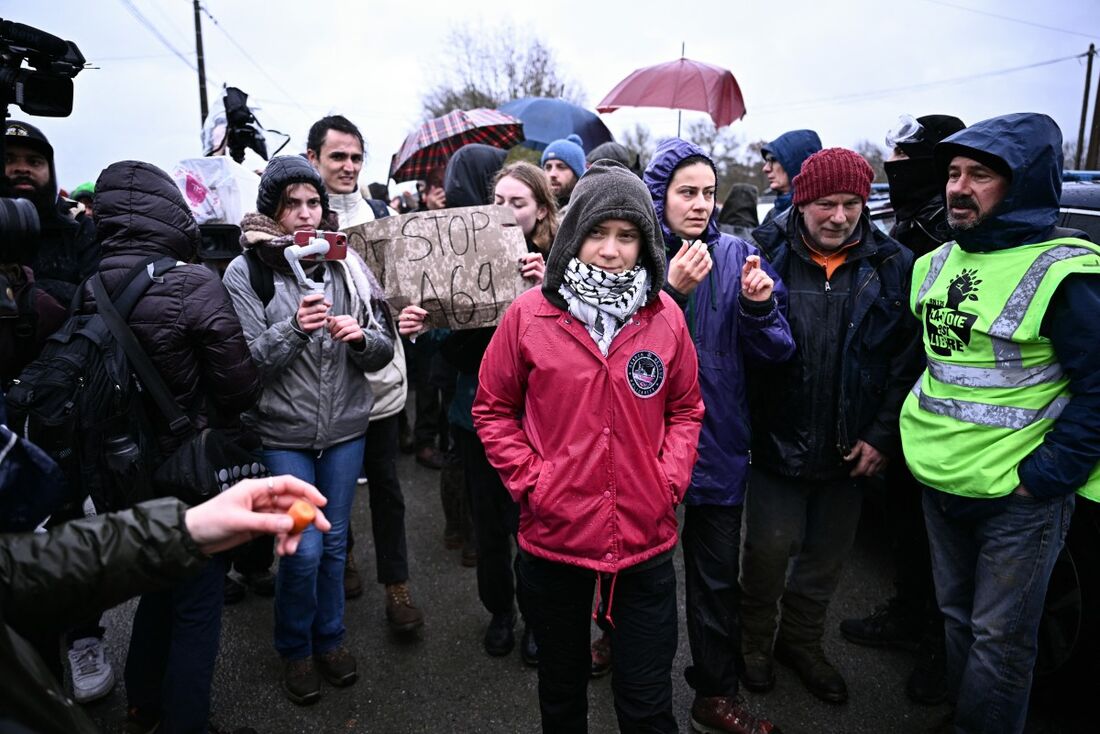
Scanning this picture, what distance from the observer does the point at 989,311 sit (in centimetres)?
218

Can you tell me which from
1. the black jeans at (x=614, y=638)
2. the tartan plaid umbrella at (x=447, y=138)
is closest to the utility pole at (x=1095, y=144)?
the tartan plaid umbrella at (x=447, y=138)

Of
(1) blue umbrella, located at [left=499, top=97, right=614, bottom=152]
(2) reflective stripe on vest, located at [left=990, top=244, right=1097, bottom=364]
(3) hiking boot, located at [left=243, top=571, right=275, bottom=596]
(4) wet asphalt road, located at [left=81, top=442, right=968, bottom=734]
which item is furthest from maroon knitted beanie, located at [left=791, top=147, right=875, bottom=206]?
(1) blue umbrella, located at [left=499, top=97, right=614, bottom=152]

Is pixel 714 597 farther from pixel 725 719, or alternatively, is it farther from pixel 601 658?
pixel 601 658

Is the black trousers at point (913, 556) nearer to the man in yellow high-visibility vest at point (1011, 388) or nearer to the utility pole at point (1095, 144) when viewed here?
the man in yellow high-visibility vest at point (1011, 388)

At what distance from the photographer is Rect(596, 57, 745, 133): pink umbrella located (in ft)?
23.3

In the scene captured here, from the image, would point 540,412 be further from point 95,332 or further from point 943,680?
point 943,680

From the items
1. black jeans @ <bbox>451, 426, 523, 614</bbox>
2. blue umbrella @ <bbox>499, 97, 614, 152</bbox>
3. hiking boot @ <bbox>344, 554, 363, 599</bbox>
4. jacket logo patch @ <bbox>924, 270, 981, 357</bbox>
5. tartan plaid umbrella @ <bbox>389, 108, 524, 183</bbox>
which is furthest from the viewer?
blue umbrella @ <bbox>499, 97, 614, 152</bbox>

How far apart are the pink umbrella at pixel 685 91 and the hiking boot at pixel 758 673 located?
5.76 m

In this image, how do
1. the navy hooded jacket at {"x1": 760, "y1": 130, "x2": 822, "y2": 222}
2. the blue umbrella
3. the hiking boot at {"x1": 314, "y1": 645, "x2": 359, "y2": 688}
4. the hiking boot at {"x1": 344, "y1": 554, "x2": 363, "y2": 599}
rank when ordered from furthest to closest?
the blue umbrella → the navy hooded jacket at {"x1": 760, "y1": 130, "x2": 822, "y2": 222} → the hiking boot at {"x1": 344, "y1": 554, "x2": 363, "y2": 599} → the hiking boot at {"x1": 314, "y1": 645, "x2": 359, "y2": 688}

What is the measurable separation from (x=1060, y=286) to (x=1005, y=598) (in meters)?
1.02

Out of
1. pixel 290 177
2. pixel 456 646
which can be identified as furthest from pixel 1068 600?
pixel 290 177

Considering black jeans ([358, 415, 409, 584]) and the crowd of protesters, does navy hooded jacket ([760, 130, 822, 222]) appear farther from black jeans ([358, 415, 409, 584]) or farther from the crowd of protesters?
black jeans ([358, 415, 409, 584])

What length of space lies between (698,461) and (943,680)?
1.55 m

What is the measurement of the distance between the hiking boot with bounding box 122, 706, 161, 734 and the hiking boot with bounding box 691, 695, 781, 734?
2101mm
